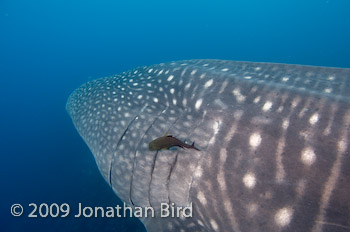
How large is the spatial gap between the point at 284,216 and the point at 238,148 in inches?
23.5

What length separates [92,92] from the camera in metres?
3.72

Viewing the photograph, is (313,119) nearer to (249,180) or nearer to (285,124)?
(285,124)

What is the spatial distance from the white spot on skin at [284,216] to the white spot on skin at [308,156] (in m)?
0.38

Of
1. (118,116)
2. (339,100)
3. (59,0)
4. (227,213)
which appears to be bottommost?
(227,213)

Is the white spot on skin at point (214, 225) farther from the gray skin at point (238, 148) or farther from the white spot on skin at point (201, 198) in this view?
the white spot on skin at point (201, 198)

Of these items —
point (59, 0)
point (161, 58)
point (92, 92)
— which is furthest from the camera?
point (59, 0)

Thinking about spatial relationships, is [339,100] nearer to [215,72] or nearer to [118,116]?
[215,72]

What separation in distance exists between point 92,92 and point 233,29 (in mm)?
80989

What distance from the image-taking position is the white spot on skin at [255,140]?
1.69 m

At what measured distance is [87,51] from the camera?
63469 mm

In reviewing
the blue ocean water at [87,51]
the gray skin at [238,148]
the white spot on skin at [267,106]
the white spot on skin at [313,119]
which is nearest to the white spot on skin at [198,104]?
the gray skin at [238,148]

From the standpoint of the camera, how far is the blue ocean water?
10102 millimetres

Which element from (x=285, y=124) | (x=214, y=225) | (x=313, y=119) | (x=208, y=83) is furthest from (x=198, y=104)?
(x=214, y=225)

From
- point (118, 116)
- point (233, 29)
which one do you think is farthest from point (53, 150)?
point (233, 29)
